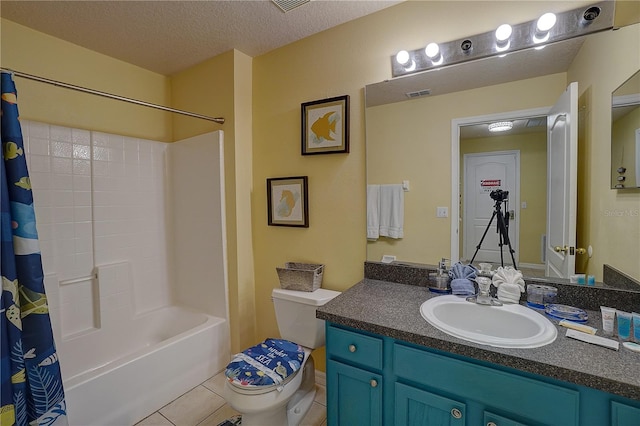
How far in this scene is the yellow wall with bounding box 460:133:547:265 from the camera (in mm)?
1354

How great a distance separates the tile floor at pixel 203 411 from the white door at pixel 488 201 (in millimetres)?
1296

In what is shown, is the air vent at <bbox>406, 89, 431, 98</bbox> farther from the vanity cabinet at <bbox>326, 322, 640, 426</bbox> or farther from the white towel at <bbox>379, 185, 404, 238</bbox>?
the vanity cabinet at <bbox>326, 322, 640, 426</bbox>

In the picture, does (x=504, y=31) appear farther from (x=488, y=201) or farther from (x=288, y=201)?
(x=288, y=201)

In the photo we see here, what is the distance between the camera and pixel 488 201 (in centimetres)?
147

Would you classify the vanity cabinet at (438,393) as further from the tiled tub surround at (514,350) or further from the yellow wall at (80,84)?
the yellow wall at (80,84)

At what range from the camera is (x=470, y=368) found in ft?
3.18

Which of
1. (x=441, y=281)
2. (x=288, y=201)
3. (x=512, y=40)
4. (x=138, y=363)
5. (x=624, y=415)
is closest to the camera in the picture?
(x=624, y=415)

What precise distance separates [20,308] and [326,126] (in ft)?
5.78

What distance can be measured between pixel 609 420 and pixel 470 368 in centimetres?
35

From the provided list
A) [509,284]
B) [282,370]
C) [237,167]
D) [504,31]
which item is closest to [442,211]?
[509,284]

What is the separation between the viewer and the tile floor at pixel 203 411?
5.64 ft

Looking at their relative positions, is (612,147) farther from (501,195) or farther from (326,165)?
(326,165)

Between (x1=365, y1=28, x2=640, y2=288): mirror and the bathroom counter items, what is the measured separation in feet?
1.23

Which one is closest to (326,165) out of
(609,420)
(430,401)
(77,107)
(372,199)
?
(372,199)
